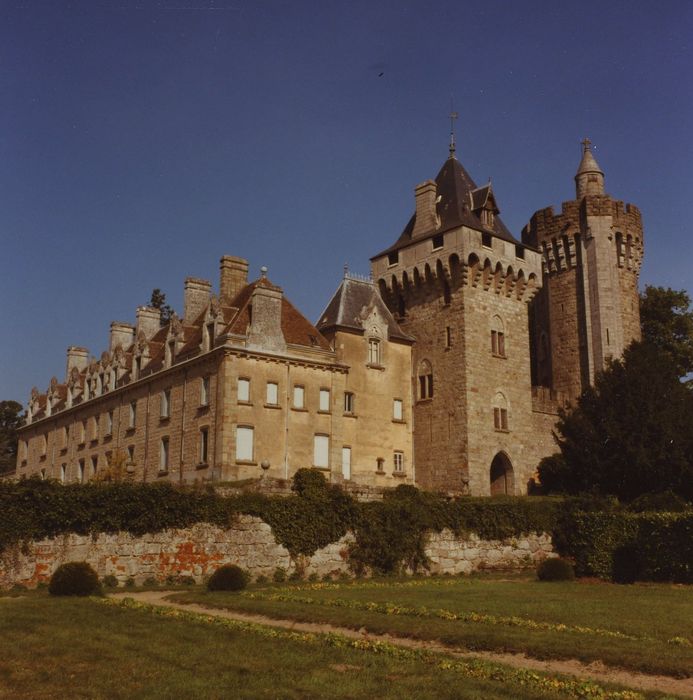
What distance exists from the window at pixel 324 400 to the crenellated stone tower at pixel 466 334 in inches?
233

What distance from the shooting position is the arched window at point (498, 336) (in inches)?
1683

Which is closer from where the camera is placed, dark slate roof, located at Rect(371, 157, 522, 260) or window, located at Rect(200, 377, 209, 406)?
window, located at Rect(200, 377, 209, 406)

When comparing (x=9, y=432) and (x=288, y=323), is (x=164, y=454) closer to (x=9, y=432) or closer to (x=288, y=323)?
(x=288, y=323)

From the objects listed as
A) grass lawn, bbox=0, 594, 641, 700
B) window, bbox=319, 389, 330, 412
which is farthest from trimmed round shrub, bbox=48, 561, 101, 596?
window, bbox=319, 389, 330, 412

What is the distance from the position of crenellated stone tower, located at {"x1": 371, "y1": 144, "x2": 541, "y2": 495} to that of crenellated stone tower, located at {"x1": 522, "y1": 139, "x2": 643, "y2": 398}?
4.92 meters

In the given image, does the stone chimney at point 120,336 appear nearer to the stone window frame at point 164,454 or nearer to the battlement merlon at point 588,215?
the stone window frame at point 164,454

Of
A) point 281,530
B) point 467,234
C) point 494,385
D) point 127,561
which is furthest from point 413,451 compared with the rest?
point 127,561

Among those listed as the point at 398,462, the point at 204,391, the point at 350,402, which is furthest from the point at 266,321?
the point at 398,462

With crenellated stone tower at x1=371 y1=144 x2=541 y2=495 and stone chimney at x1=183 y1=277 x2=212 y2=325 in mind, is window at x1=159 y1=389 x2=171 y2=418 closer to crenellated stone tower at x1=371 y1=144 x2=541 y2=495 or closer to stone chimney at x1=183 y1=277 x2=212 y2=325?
stone chimney at x1=183 y1=277 x2=212 y2=325

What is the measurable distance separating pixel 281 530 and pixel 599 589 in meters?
9.40

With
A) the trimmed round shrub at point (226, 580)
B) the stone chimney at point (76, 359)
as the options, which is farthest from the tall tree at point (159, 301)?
the trimmed round shrub at point (226, 580)

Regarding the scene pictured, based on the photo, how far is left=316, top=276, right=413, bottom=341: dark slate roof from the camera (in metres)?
41.0

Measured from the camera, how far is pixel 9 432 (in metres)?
79.3

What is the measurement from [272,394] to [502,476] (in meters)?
13.0
